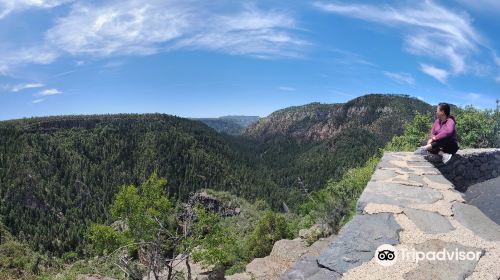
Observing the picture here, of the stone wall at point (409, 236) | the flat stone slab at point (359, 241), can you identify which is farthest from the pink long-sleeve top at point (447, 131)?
the flat stone slab at point (359, 241)

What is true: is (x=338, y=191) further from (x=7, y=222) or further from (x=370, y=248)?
(x=7, y=222)

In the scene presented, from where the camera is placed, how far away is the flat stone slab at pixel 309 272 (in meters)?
3.34

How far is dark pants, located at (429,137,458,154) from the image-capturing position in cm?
751

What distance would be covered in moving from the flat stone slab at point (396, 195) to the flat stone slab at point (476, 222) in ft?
1.23

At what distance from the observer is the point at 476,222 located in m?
4.16

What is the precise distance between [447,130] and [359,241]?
4.71 m

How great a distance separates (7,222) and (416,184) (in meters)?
127

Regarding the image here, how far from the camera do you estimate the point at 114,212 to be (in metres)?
14.4

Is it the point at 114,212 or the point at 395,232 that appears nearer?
the point at 395,232

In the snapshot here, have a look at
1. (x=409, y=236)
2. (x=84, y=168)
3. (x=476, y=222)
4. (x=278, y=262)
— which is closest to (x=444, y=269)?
(x=409, y=236)

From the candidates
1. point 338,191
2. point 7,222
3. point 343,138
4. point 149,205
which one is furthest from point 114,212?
point 343,138

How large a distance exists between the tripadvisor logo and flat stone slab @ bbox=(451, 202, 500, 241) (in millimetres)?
538

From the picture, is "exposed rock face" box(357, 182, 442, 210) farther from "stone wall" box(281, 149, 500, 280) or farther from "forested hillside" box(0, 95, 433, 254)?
"forested hillside" box(0, 95, 433, 254)

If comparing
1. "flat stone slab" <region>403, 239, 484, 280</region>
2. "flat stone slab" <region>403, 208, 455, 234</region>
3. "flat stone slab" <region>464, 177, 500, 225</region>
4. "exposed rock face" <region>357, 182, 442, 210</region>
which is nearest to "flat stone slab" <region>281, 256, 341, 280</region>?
"flat stone slab" <region>403, 239, 484, 280</region>
